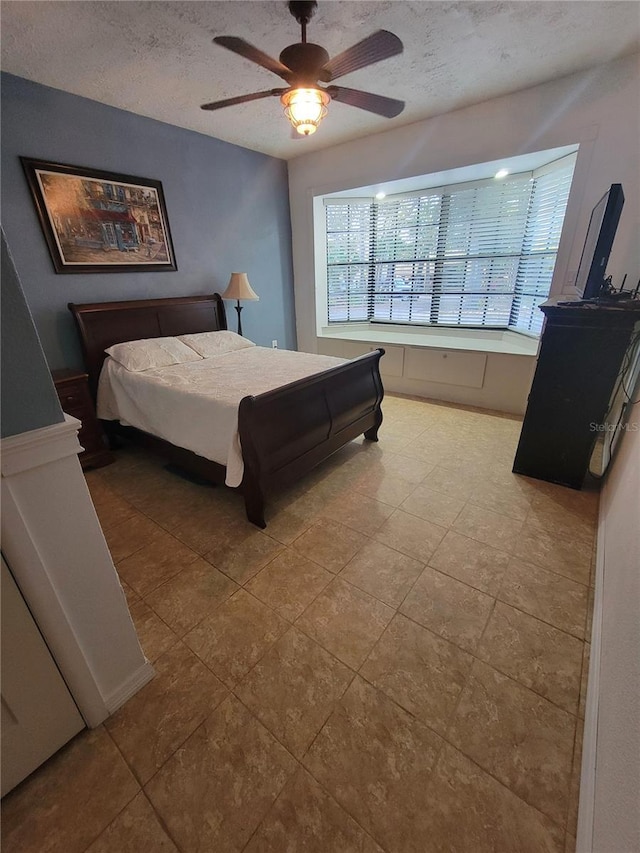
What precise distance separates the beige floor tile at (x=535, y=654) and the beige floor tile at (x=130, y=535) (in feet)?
5.88

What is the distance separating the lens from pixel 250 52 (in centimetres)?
157

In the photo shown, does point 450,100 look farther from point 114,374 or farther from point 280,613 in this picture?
point 280,613

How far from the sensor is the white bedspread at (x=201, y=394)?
2062 millimetres

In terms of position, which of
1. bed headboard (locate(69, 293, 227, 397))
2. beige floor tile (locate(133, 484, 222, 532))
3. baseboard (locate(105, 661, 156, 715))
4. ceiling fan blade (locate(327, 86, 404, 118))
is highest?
ceiling fan blade (locate(327, 86, 404, 118))

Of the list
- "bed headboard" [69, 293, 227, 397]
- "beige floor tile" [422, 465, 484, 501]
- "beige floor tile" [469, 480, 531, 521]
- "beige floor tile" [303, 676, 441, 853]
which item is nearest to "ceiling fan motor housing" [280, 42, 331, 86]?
"bed headboard" [69, 293, 227, 397]

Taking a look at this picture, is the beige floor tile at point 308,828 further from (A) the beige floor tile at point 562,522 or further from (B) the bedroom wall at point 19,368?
(A) the beige floor tile at point 562,522

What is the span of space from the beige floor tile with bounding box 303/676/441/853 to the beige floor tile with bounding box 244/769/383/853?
0.02 m

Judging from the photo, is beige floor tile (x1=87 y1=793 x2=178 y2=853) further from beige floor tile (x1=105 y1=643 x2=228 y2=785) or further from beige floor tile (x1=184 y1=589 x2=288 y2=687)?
beige floor tile (x1=184 y1=589 x2=288 y2=687)

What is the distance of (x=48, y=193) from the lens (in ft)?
8.57

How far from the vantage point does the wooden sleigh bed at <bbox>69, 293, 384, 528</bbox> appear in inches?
78.5

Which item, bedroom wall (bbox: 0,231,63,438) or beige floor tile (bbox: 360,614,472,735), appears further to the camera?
beige floor tile (bbox: 360,614,472,735)

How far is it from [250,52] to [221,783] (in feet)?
9.22

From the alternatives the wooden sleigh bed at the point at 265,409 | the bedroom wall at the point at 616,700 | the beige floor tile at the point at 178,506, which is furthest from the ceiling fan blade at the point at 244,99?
the bedroom wall at the point at 616,700

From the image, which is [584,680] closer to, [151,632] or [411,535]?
[411,535]
